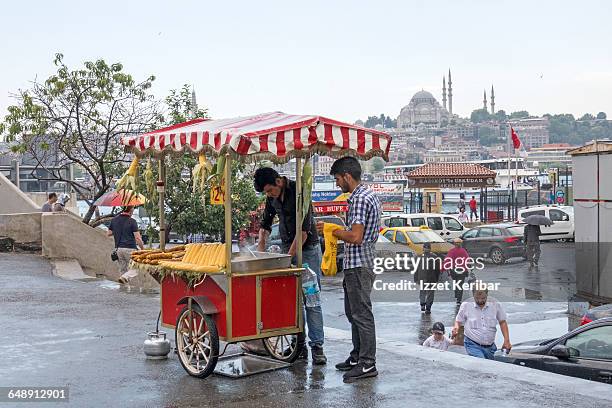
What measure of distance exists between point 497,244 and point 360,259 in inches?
834

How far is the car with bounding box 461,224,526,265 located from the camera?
27.5 metres

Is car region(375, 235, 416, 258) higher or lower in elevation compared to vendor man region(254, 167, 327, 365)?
lower

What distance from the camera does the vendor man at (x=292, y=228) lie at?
840cm

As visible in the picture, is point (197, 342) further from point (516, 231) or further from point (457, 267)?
point (516, 231)

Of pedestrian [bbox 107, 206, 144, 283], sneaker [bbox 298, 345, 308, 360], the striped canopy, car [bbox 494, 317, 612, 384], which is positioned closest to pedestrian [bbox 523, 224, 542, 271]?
pedestrian [bbox 107, 206, 144, 283]

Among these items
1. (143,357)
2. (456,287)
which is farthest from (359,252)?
(456,287)

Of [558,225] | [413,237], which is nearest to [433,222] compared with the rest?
[558,225]

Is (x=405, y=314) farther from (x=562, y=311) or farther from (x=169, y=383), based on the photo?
(x=169, y=383)

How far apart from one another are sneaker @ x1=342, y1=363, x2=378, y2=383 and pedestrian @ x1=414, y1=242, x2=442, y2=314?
425 inches

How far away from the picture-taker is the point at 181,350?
324 inches

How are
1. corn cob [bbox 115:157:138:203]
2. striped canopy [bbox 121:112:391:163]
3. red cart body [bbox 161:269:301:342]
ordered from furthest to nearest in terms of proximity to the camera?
corn cob [bbox 115:157:138:203] < red cart body [bbox 161:269:301:342] < striped canopy [bbox 121:112:391:163]

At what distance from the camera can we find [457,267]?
20766 millimetres

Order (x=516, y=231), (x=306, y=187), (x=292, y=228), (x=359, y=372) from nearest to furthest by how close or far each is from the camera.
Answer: (x=359, y=372) < (x=306, y=187) < (x=292, y=228) < (x=516, y=231)

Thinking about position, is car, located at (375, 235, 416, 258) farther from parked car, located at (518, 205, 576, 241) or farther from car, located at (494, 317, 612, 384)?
car, located at (494, 317, 612, 384)
